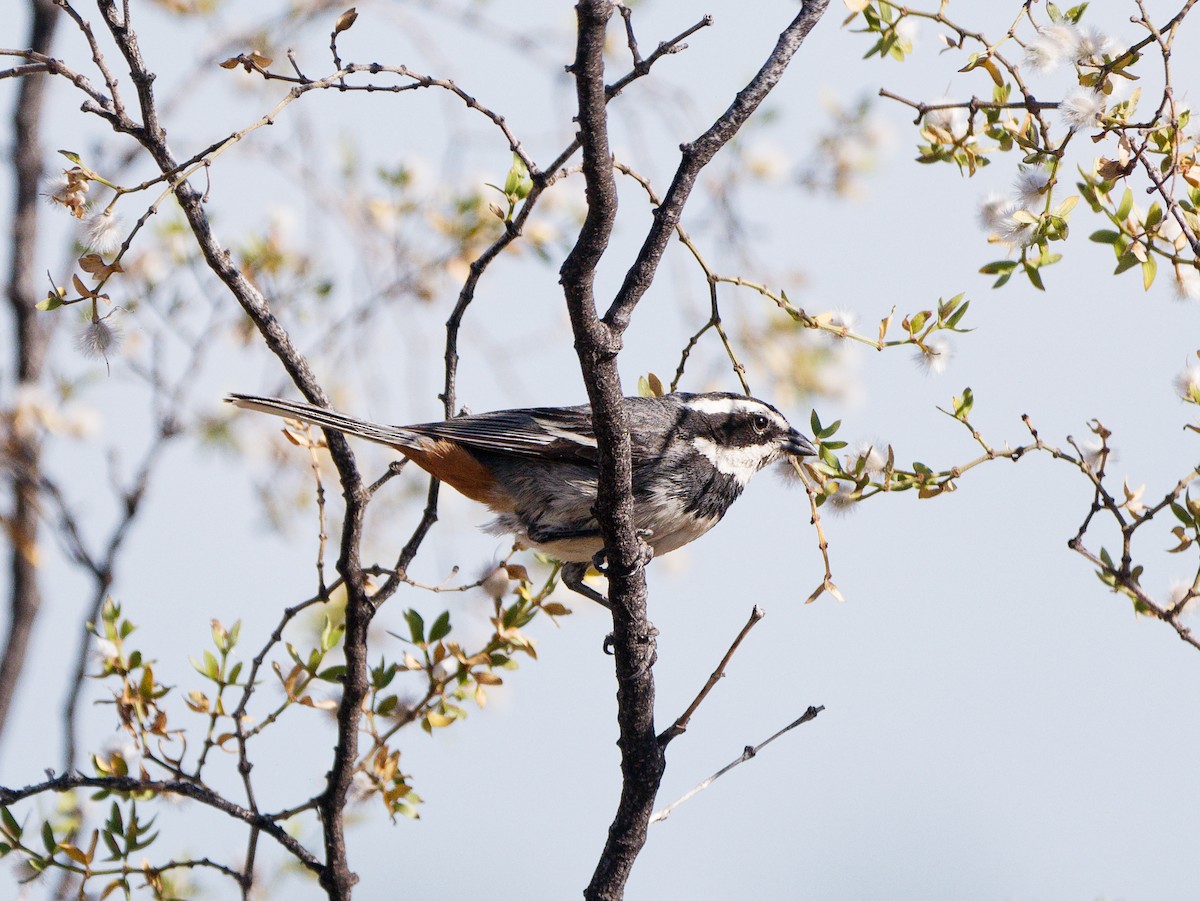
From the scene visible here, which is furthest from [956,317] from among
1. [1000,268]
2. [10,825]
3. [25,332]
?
[25,332]

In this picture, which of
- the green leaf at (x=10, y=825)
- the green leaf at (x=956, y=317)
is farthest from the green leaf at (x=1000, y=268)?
the green leaf at (x=10, y=825)

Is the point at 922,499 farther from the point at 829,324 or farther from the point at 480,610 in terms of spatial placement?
the point at 480,610

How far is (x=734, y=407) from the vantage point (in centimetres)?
548

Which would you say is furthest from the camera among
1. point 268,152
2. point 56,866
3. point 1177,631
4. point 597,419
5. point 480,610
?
point 268,152

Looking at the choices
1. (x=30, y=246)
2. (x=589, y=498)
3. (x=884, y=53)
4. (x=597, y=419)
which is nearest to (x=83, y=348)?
(x=597, y=419)

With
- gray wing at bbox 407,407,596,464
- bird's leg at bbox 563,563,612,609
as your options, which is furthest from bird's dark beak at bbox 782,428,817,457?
bird's leg at bbox 563,563,612,609

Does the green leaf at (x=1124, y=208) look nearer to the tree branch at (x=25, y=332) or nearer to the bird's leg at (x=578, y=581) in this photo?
the bird's leg at (x=578, y=581)

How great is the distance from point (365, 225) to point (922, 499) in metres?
3.81

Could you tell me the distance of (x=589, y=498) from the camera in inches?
Answer: 201

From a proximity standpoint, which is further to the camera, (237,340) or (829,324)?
(237,340)

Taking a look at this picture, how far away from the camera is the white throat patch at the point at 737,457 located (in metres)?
5.32

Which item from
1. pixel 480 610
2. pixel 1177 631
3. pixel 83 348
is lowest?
pixel 1177 631

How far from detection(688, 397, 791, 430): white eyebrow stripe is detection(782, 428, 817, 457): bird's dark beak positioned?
47mm

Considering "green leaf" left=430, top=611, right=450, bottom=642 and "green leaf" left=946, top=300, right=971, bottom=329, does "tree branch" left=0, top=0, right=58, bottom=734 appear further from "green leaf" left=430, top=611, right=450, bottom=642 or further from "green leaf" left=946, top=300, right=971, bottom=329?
"green leaf" left=946, top=300, right=971, bottom=329
